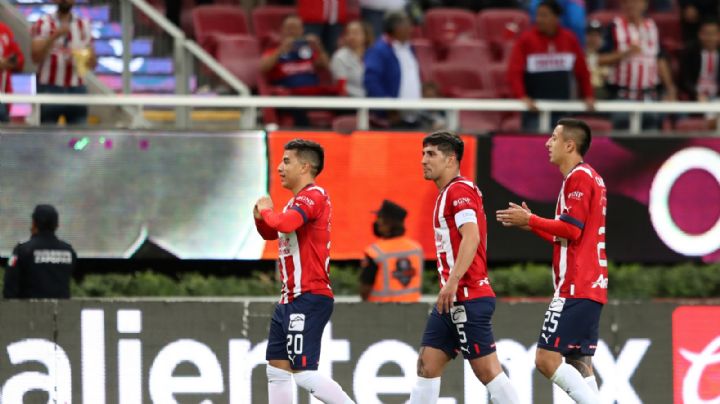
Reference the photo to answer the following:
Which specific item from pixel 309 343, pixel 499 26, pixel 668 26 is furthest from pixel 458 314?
pixel 668 26

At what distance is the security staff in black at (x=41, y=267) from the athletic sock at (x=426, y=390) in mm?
3697

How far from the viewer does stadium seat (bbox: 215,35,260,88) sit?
14977 millimetres

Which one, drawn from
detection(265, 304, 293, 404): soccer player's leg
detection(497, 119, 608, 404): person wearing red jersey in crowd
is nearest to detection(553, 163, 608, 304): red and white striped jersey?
detection(497, 119, 608, 404): person wearing red jersey in crowd

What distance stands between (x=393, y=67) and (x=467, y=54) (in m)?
2.75

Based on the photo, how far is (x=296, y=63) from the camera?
14.1 meters

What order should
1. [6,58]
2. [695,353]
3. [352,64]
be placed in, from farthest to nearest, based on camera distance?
[352,64] < [6,58] < [695,353]

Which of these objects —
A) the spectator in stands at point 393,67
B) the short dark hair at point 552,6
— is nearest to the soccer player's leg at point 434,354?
the spectator in stands at point 393,67

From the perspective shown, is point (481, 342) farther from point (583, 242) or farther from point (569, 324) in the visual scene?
point (583, 242)

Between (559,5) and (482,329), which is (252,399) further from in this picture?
(559,5)

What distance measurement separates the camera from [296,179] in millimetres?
9125

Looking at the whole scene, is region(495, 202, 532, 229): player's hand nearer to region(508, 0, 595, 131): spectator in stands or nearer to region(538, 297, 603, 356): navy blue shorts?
region(538, 297, 603, 356): navy blue shorts

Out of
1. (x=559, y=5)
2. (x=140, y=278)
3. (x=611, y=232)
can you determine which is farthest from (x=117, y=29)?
(x=611, y=232)

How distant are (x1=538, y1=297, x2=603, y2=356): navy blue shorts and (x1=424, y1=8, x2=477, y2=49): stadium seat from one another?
28.1 feet

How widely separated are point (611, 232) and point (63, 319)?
19.7 ft
